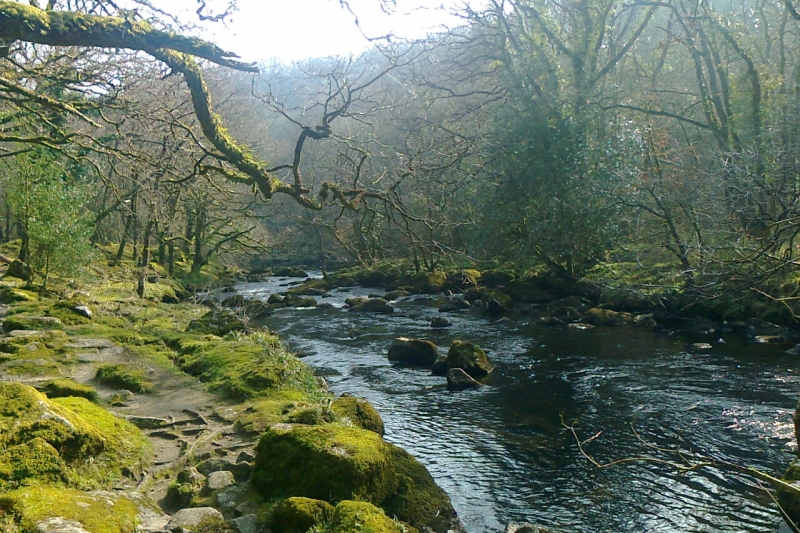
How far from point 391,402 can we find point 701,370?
22.5 feet

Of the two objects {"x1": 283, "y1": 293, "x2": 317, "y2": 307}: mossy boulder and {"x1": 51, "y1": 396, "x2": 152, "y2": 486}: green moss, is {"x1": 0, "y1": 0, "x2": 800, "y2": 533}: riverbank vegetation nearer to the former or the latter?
{"x1": 51, "y1": 396, "x2": 152, "y2": 486}: green moss

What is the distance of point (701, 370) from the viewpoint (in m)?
14.1

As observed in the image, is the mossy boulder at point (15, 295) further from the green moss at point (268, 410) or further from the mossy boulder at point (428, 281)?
the mossy boulder at point (428, 281)

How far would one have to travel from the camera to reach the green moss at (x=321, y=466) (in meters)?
5.90

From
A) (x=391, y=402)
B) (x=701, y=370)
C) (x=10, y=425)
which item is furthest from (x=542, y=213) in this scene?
(x=10, y=425)

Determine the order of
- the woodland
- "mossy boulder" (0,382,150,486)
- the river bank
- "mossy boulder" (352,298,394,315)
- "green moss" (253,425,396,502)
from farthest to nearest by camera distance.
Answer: "mossy boulder" (352,298,394,315)
the woodland
"green moss" (253,425,396,502)
"mossy boulder" (0,382,150,486)
the river bank

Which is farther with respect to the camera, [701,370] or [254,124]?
[254,124]

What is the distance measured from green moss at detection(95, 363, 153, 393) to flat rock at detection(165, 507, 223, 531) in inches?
174

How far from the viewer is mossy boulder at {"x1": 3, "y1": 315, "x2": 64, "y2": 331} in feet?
41.4

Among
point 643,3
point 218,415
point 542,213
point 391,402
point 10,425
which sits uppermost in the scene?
point 643,3

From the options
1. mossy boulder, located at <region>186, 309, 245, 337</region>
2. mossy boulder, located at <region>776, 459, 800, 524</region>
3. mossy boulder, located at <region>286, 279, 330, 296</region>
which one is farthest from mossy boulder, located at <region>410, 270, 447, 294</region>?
mossy boulder, located at <region>776, 459, 800, 524</region>

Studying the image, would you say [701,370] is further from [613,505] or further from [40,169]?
[40,169]

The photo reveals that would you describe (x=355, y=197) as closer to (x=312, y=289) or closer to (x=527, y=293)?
(x=527, y=293)

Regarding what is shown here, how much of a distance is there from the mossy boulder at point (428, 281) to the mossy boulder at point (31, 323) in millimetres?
18852
